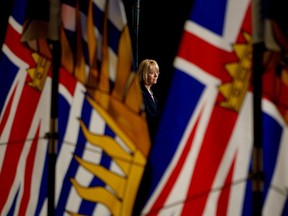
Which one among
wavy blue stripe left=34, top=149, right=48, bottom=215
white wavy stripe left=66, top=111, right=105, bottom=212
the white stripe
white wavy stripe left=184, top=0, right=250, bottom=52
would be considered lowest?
wavy blue stripe left=34, top=149, right=48, bottom=215

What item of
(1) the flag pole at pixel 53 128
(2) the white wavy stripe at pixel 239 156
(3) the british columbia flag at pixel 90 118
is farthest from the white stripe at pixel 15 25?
(2) the white wavy stripe at pixel 239 156

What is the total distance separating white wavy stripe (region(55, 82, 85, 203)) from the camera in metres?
1.53

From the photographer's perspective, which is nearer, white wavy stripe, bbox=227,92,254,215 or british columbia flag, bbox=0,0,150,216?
white wavy stripe, bbox=227,92,254,215

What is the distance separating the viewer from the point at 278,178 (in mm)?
1145

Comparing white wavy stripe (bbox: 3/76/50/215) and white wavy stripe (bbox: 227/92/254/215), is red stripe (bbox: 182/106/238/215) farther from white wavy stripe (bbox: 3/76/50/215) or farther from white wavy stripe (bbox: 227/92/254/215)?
white wavy stripe (bbox: 3/76/50/215)

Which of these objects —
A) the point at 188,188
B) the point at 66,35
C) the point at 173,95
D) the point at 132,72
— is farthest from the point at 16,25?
the point at 188,188

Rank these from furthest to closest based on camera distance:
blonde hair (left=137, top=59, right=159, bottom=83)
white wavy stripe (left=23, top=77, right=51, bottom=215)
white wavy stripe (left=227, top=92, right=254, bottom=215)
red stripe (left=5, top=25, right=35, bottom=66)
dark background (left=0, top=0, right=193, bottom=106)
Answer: dark background (left=0, top=0, right=193, bottom=106) < blonde hair (left=137, top=59, right=159, bottom=83) < red stripe (left=5, top=25, right=35, bottom=66) < white wavy stripe (left=23, top=77, right=51, bottom=215) < white wavy stripe (left=227, top=92, right=254, bottom=215)

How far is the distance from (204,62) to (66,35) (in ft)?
1.66

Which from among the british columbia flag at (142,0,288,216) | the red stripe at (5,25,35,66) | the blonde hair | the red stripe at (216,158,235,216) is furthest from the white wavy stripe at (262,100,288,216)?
the blonde hair

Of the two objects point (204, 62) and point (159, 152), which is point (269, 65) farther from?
point (159, 152)

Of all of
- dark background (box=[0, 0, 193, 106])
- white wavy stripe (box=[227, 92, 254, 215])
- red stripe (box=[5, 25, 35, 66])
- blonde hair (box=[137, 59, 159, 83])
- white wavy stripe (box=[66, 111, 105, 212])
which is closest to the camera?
white wavy stripe (box=[227, 92, 254, 215])

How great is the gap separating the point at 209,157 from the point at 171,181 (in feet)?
0.45

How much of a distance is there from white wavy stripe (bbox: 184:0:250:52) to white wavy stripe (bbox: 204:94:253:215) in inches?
6.5

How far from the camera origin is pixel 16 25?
1.77 metres
